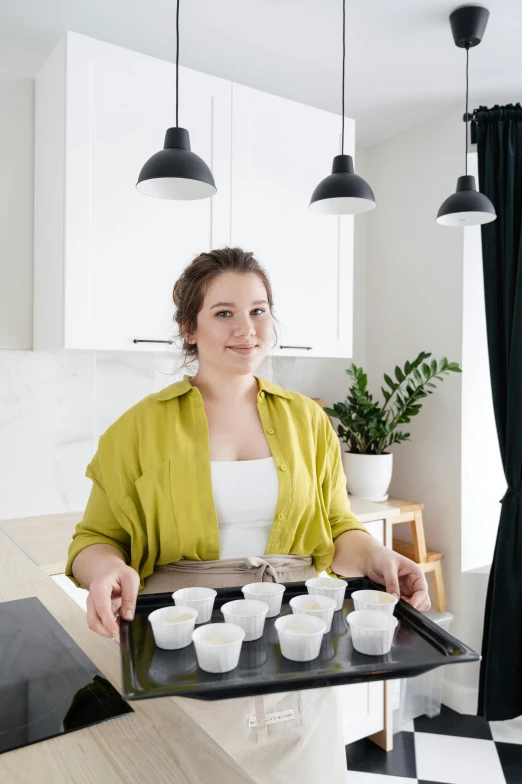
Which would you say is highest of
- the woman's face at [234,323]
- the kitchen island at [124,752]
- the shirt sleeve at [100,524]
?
the woman's face at [234,323]

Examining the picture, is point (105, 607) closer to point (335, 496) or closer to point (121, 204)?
point (335, 496)

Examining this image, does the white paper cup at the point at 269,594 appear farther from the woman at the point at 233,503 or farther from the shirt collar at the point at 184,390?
the shirt collar at the point at 184,390

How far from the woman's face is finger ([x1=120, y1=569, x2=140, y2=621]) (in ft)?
1.61

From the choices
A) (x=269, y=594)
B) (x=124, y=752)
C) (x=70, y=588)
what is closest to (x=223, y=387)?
(x=269, y=594)

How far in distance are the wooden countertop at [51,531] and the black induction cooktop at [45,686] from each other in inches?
22.0

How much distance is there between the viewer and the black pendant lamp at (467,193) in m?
1.78

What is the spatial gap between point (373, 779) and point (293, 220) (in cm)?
207

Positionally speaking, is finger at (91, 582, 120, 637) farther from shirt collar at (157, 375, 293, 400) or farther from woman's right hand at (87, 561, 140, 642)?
shirt collar at (157, 375, 293, 400)

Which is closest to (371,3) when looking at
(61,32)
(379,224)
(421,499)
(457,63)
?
(457,63)

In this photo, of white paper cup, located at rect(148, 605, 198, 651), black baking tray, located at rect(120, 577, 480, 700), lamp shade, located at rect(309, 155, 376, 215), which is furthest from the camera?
lamp shade, located at rect(309, 155, 376, 215)

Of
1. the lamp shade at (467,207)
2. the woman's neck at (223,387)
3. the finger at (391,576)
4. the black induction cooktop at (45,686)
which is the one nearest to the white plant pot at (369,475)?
the lamp shade at (467,207)

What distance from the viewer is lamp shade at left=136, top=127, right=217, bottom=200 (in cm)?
136

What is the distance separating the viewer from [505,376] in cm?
249

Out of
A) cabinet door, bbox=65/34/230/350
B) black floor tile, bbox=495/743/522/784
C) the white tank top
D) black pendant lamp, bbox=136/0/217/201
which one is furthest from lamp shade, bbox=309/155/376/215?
black floor tile, bbox=495/743/522/784
